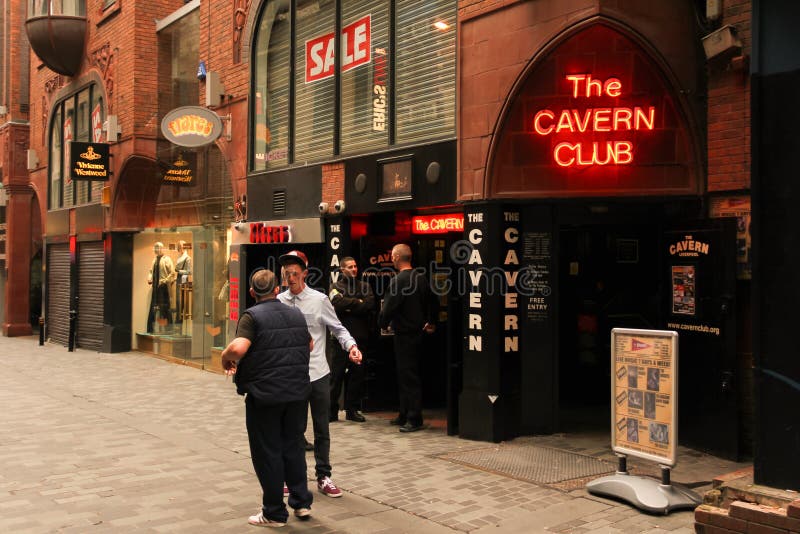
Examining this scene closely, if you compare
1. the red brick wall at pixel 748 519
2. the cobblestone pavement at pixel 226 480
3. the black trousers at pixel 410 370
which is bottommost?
the cobblestone pavement at pixel 226 480

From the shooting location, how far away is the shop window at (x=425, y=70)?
30.3ft

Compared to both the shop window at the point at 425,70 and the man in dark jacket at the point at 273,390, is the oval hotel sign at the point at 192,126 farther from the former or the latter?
the man in dark jacket at the point at 273,390

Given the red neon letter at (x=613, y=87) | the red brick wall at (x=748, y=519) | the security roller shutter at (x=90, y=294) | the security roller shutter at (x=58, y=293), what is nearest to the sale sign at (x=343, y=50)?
the red neon letter at (x=613, y=87)

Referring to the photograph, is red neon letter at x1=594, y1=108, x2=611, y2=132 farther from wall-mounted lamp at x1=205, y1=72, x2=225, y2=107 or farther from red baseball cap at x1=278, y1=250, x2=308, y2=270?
wall-mounted lamp at x1=205, y1=72, x2=225, y2=107

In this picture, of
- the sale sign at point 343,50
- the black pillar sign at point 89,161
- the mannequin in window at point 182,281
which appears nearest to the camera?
the sale sign at point 343,50

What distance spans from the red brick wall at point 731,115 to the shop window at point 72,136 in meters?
15.5

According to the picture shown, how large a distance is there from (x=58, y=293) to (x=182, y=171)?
742 centimetres

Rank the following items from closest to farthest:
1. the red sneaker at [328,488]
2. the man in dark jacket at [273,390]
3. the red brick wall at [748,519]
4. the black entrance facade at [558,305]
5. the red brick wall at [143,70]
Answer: the red brick wall at [748,519], the man in dark jacket at [273,390], the red sneaker at [328,488], the black entrance facade at [558,305], the red brick wall at [143,70]

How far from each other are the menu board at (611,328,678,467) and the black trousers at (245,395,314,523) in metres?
2.62

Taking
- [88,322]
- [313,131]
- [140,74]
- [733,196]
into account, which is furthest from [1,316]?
[733,196]

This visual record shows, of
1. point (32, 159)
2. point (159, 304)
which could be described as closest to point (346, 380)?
point (159, 304)

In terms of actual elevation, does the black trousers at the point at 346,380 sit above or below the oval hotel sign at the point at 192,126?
below

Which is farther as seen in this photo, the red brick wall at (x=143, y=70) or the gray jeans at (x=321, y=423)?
the red brick wall at (x=143, y=70)

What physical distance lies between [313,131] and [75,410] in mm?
5336
